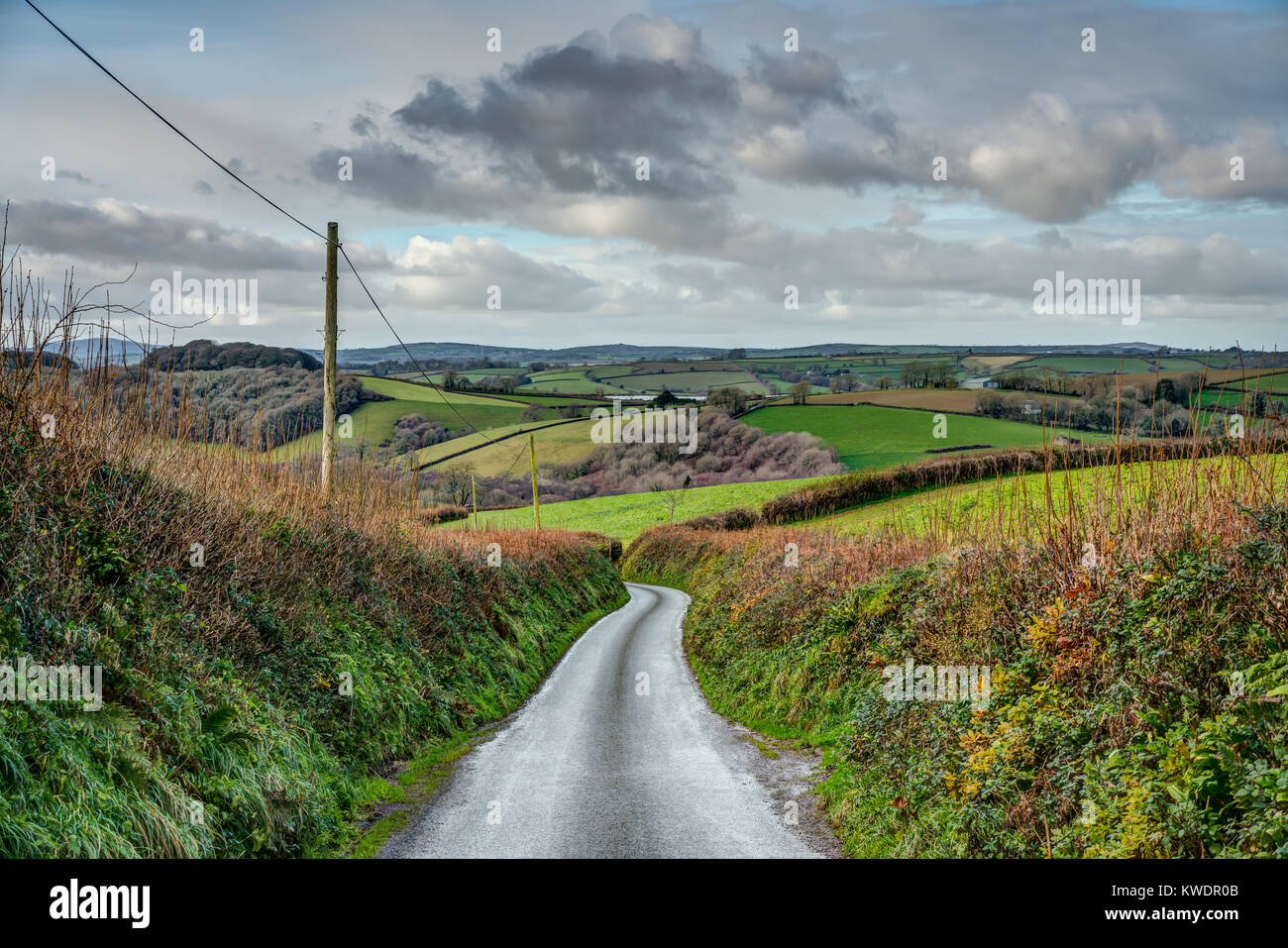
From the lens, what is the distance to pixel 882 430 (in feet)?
264

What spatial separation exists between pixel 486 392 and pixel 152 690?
102m

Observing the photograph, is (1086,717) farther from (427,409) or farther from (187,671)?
(427,409)

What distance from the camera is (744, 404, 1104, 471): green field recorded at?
6912 cm

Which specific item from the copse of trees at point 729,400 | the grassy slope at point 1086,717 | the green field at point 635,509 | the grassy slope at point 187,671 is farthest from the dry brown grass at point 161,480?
the copse of trees at point 729,400

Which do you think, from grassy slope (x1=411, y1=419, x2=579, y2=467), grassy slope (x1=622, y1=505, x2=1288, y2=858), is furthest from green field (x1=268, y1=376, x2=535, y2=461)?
grassy slope (x1=622, y1=505, x2=1288, y2=858)

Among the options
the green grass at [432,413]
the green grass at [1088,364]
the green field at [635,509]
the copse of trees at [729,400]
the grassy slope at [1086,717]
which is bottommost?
the green field at [635,509]

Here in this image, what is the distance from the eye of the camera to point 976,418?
77.1m

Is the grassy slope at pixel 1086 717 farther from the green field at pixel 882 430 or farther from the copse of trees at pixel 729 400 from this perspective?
the copse of trees at pixel 729 400

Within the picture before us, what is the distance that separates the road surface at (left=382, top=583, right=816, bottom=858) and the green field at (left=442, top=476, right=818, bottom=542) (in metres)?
47.6

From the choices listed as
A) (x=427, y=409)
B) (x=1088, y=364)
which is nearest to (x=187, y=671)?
(x=427, y=409)

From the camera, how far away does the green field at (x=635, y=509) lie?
2704 inches

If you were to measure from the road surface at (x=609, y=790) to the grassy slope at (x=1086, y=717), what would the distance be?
1.26 meters
